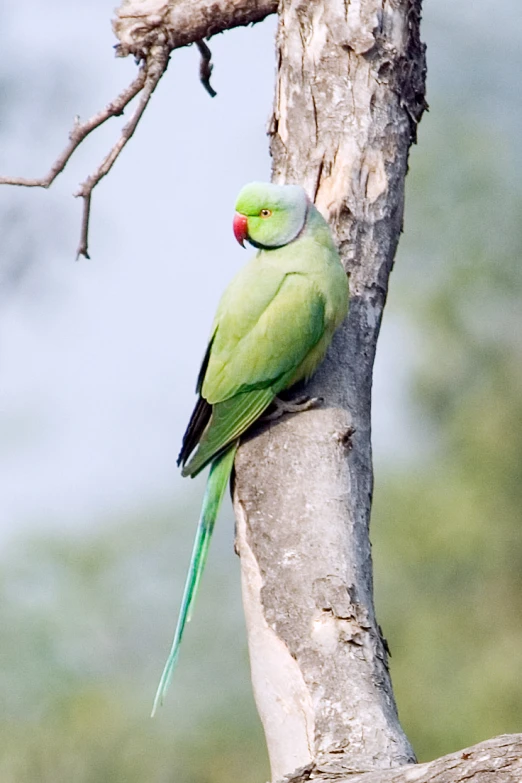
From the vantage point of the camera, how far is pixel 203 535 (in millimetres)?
2922

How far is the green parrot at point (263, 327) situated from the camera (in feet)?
9.78

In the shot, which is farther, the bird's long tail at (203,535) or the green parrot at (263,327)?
the green parrot at (263,327)

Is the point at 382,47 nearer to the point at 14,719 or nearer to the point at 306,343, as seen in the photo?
the point at 306,343

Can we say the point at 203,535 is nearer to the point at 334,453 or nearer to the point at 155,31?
the point at 334,453

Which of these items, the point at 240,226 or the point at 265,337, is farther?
the point at 240,226

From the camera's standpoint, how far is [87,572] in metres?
7.78

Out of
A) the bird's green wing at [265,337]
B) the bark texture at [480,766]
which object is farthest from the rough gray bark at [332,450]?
the bird's green wing at [265,337]

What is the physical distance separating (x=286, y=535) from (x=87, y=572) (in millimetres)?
Result: 5457

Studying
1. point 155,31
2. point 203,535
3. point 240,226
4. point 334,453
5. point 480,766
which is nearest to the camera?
point 480,766

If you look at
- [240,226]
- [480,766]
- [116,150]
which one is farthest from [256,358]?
[480,766]

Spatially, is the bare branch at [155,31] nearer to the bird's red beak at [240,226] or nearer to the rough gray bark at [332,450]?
the rough gray bark at [332,450]

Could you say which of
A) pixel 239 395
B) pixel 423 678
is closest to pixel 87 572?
pixel 423 678

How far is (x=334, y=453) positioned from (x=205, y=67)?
1.75 metres

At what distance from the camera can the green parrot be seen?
9.78 feet
